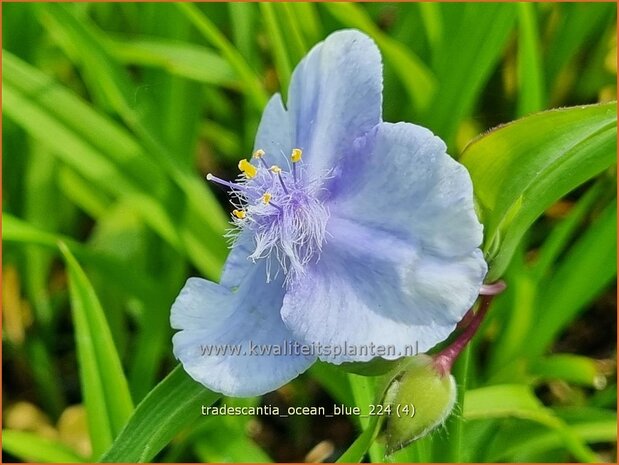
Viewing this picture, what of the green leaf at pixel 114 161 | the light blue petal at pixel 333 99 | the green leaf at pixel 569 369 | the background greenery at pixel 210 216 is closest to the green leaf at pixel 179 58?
the background greenery at pixel 210 216

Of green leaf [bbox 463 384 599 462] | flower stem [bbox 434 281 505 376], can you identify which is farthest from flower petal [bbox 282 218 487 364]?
green leaf [bbox 463 384 599 462]

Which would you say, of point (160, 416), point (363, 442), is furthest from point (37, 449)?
point (363, 442)

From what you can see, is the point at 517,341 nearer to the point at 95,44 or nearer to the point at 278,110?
the point at 278,110

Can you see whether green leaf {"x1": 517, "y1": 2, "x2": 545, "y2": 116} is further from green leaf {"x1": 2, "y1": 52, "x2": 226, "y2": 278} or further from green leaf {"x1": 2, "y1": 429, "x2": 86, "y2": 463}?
green leaf {"x1": 2, "y1": 429, "x2": 86, "y2": 463}

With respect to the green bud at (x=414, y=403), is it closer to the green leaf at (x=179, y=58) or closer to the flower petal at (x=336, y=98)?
the flower petal at (x=336, y=98)

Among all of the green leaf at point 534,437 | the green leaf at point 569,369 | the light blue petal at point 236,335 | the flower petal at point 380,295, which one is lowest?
the green leaf at point 534,437

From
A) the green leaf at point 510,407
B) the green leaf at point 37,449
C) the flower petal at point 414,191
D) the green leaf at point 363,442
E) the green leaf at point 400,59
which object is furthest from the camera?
the green leaf at point 400,59

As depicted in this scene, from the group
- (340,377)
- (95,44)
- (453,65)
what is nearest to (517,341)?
(340,377)
